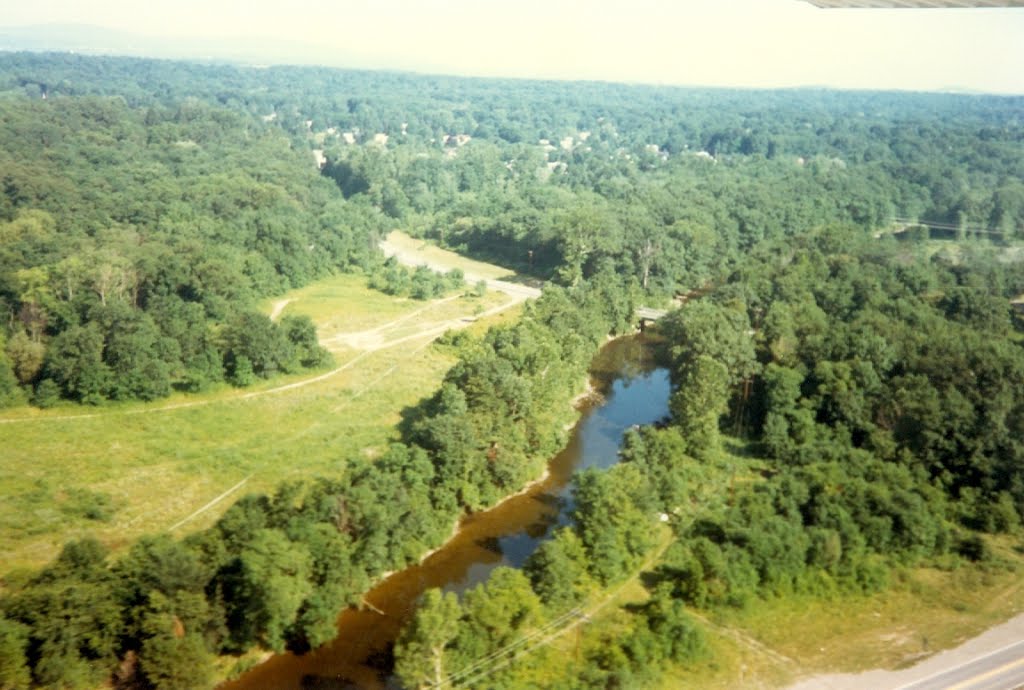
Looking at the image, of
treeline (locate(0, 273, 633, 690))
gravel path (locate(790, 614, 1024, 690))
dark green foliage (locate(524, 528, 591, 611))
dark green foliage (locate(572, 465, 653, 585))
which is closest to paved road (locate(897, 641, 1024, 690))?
gravel path (locate(790, 614, 1024, 690))

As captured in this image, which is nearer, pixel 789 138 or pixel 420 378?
pixel 420 378

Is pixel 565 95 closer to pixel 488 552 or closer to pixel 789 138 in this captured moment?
pixel 789 138

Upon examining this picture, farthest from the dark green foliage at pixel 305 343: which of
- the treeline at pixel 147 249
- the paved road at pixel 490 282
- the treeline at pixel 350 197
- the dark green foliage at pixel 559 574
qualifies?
the dark green foliage at pixel 559 574

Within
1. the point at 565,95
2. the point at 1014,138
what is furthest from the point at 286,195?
the point at 565,95

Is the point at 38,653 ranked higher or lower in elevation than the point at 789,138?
lower

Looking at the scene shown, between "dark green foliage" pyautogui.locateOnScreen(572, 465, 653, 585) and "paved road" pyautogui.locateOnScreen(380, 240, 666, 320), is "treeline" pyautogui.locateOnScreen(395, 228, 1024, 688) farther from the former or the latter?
Answer: "paved road" pyautogui.locateOnScreen(380, 240, 666, 320)

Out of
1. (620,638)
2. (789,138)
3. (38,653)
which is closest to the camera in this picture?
(38,653)

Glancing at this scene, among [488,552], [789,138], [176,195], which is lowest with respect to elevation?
[488,552]
